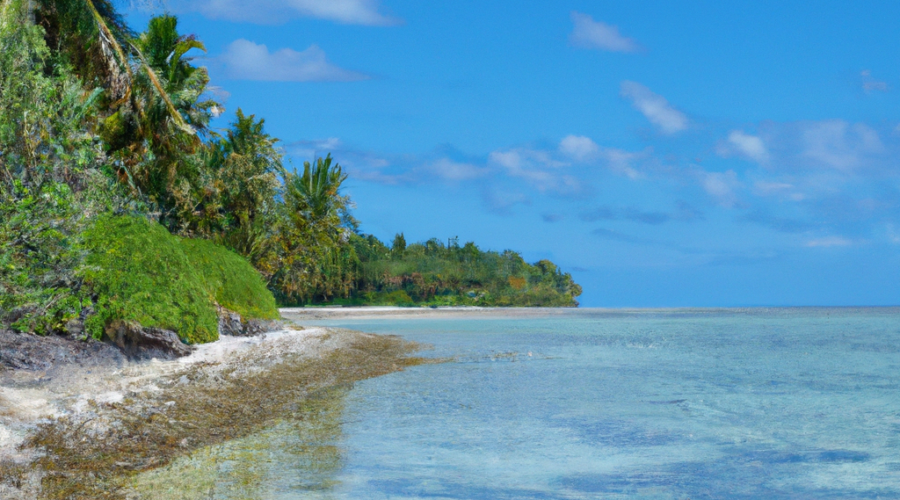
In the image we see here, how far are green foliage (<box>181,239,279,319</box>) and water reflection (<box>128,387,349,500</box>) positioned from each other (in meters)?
7.98

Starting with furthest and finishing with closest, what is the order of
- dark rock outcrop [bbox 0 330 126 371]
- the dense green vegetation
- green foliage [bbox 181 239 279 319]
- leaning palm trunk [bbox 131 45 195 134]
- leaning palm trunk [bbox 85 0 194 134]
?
green foliage [bbox 181 239 279 319], leaning palm trunk [bbox 131 45 195 134], leaning palm trunk [bbox 85 0 194 134], the dense green vegetation, dark rock outcrop [bbox 0 330 126 371]

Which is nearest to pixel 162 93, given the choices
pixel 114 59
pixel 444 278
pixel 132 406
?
pixel 114 59

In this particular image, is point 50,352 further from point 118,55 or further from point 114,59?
point 114,59

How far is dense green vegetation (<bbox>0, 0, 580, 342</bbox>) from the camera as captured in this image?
982cm

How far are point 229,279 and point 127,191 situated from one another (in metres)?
3.07

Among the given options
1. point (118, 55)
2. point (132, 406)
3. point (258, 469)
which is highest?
point (118, 55)

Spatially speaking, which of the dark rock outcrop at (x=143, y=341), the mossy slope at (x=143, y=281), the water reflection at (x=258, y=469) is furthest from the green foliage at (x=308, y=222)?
the water reflection at (x=258, y=469)

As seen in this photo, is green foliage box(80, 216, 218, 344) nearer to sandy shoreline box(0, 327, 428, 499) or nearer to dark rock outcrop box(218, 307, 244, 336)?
sandy shoreline box(0, 327, 428, 499)

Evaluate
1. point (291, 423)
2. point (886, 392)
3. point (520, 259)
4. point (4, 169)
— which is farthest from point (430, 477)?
point (520, 259)

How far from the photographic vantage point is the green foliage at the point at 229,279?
49.8ft

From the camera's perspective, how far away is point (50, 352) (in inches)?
355

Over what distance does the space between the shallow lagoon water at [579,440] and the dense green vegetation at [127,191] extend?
3.97m

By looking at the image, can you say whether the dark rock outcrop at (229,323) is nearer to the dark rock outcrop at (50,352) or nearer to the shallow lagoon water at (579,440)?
the shallow lagoon water at (579,440)

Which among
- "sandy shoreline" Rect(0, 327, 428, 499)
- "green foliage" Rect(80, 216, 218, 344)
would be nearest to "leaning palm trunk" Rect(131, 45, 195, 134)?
"green foliage" Rect(80, 216, 218, 344)
